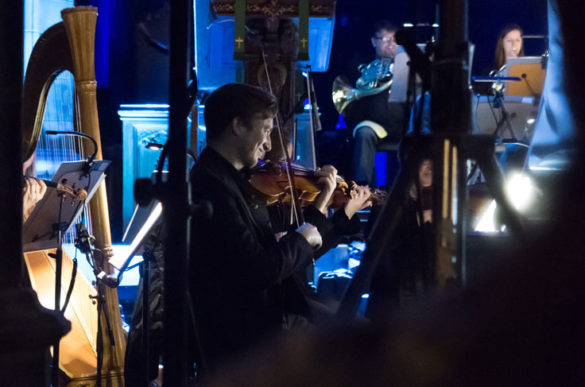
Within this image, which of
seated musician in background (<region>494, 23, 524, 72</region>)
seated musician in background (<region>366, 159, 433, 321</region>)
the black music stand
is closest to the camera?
seated musician in background (<region>366, 159, 433, 321</region>)

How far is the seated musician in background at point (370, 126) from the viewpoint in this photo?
6.89 metres

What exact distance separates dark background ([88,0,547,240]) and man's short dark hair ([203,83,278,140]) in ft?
17.5

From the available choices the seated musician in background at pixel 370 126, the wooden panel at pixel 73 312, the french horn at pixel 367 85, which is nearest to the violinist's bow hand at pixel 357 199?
the wooden panel at pixel 73 312

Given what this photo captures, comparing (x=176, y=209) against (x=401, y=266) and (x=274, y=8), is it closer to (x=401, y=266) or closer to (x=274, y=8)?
(x=401, y=266)

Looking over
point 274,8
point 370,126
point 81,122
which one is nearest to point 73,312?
point 81,122

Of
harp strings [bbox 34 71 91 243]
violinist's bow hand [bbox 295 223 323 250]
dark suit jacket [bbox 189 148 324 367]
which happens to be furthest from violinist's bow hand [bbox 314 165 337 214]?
harp strings [bbox 34 71 91 243]

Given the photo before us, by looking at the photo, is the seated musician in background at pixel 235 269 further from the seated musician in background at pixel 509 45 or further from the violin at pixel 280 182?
the seated musician in background at pixel 509 45

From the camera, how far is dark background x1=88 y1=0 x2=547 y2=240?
8656 mm

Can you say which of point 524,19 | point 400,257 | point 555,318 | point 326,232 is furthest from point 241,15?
point 524,19

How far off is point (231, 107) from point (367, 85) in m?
4.86

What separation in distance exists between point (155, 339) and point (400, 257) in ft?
4.41

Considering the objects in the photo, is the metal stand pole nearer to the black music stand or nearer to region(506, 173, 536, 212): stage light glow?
region(506, 173, 536, 212): stage light glow

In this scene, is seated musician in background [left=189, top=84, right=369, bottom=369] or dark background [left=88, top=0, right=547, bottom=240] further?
dark background [left=88, top=0, right=547, bottom=240]

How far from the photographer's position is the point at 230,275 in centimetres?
233
